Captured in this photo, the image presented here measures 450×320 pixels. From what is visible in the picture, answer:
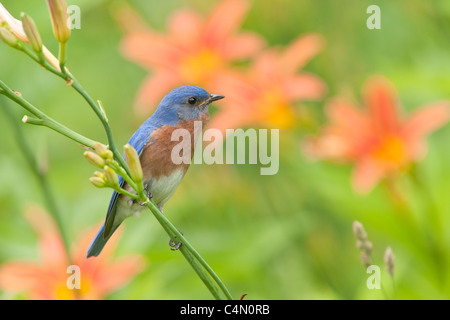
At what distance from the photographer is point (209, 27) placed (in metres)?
1.77

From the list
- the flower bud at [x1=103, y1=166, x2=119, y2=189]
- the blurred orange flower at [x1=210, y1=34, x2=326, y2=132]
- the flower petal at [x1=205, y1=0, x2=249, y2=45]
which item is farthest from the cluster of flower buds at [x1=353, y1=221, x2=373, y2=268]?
the flower petal at [x1=205, y1=0, x2=249, y2=45]

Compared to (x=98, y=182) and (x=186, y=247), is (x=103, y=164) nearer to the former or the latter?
(x=98, y=182)

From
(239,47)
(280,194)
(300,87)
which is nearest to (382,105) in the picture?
(300,87)

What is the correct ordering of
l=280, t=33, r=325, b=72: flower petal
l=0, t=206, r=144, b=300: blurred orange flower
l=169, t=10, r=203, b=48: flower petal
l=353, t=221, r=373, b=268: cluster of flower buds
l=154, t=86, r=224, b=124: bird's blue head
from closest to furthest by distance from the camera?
l=154, t=86, r=224, b=124: bird's blue head < l=353, t=221, r=373, b=268: cluster of flower buds < l=0, t=206, r=144, b=300: blurred orange flower < l=169, t=10, r=203, b=48: flower petal < l=280, t=33, r=325, b=72: flower petal

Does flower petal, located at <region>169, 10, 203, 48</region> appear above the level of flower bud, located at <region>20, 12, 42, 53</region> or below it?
above

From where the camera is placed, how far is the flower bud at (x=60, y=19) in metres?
0.79

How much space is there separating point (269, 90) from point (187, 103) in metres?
0.99

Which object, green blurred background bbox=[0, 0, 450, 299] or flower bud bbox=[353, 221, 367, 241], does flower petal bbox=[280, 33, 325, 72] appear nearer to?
green blurred background bbox=[0, 0, 450, 299]

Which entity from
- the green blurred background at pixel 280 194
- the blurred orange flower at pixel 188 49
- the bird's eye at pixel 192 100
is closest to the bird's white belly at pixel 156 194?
the bird's eye at pixel 192 100

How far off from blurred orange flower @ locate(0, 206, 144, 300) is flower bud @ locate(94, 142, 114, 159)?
2.44 ft

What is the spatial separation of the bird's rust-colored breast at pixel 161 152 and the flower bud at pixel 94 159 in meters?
0.11

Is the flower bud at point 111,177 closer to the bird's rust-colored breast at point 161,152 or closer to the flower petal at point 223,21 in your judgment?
the bird's rust-colored breast at point 161,152

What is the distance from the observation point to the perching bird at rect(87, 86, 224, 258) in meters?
0.87
